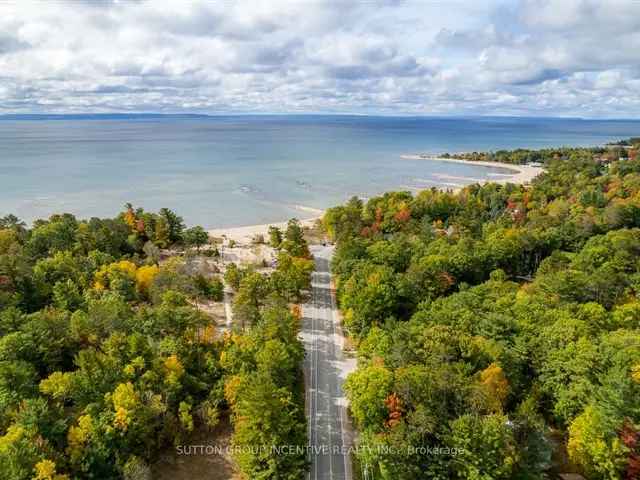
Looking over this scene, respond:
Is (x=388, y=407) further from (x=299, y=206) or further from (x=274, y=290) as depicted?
(x=299, y=206)

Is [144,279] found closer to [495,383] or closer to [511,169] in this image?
[495,383]

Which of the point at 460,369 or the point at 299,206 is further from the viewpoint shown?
the point at 299,206

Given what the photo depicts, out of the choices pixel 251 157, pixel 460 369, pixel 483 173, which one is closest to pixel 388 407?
pixel 460 369

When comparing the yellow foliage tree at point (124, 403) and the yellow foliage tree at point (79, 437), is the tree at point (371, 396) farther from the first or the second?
the yellow foliage tree at point (79, 437)

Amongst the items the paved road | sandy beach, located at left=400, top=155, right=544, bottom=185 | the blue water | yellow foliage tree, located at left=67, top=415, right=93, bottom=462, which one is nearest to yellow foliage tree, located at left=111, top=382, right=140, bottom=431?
yellow foliage tree, located at left=67, top=415, right=93, bottom=462

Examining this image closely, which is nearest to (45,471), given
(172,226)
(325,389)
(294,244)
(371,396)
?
(371,396)

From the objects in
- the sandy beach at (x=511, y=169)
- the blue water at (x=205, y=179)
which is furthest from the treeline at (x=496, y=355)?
the sandy beach at (x=511, y=169)
